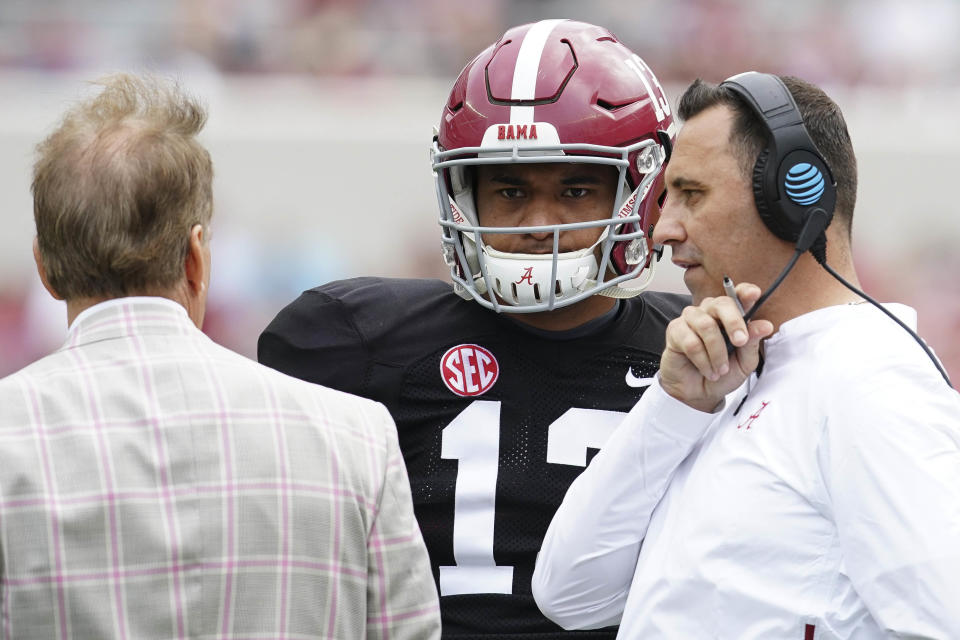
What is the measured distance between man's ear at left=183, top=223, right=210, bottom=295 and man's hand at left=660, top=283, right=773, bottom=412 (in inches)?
25.3

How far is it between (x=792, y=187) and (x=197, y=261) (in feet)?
2.67

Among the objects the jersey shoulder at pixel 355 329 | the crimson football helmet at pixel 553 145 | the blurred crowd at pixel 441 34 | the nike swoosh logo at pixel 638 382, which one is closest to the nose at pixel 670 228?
the crimson football helmet at pixel 553 145

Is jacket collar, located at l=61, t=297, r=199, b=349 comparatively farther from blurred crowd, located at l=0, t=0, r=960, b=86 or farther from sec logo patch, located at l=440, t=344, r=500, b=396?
blurred crowd, located at l=0, t=0, r=960, b=86

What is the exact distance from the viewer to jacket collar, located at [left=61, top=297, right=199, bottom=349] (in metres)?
1.64

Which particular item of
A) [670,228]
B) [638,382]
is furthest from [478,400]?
[670,228]

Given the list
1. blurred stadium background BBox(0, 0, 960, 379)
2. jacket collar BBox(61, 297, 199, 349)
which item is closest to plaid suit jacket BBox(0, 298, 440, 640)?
jacket collar BBox(61, 297, 199, 349)

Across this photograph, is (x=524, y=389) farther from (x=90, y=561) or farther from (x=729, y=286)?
(x=90, y=561)

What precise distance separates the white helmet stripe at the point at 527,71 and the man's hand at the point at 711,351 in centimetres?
71

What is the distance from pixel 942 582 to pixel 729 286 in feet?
1.66

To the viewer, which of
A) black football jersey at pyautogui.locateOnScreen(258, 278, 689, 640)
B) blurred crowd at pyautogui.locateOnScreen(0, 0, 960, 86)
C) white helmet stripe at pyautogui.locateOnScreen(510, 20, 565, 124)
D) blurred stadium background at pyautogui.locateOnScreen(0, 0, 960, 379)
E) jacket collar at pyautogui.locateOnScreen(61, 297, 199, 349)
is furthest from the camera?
blurred crowd at pyautogui.locateOnScreen(0, 0, 960, 86)

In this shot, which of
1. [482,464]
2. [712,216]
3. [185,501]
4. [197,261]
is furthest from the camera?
[482,464]

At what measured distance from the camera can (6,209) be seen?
9.58m

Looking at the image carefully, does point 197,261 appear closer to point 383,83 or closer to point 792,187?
point 792,187

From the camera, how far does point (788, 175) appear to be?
1849mm
